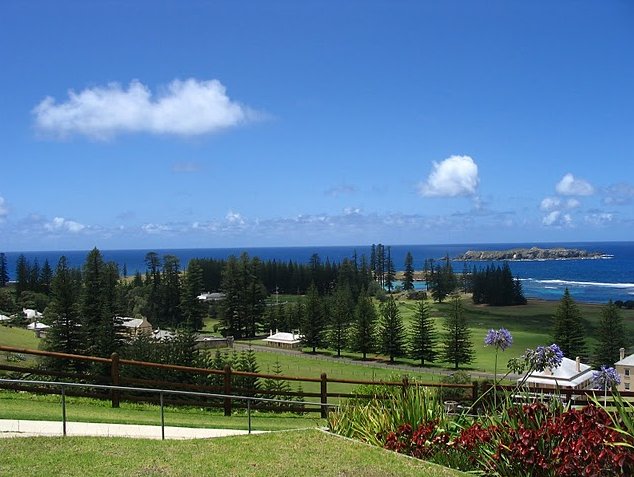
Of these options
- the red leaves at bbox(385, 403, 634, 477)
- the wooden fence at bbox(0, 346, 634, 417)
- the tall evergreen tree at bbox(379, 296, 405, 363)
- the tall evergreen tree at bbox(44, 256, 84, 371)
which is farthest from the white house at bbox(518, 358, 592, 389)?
the tall evergreen tree at bbox(44, 256, 84, 371)

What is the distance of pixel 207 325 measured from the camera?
109m

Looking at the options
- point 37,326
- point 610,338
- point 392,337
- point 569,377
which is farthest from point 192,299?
point 569,377

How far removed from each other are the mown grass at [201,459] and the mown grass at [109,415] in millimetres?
2451

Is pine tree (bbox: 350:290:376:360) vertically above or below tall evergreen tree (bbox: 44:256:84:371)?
below

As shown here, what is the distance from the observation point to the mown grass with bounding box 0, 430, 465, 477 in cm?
670

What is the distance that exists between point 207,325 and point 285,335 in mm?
29121

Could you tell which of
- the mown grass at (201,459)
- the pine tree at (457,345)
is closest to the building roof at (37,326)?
the pine tree at (457,345)

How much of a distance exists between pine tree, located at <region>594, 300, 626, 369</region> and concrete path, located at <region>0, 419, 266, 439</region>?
57.2 metres

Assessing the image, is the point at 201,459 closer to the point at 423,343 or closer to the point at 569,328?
the point at 569,328

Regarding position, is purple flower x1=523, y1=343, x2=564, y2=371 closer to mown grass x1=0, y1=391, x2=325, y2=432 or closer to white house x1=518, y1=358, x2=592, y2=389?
mown grass x1=0, y1=391, x2=325, y2=432

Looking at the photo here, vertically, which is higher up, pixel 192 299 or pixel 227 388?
pixel 227 388

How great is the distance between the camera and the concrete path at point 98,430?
8.70 m

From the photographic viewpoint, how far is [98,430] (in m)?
9.23

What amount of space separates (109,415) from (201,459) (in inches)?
181
